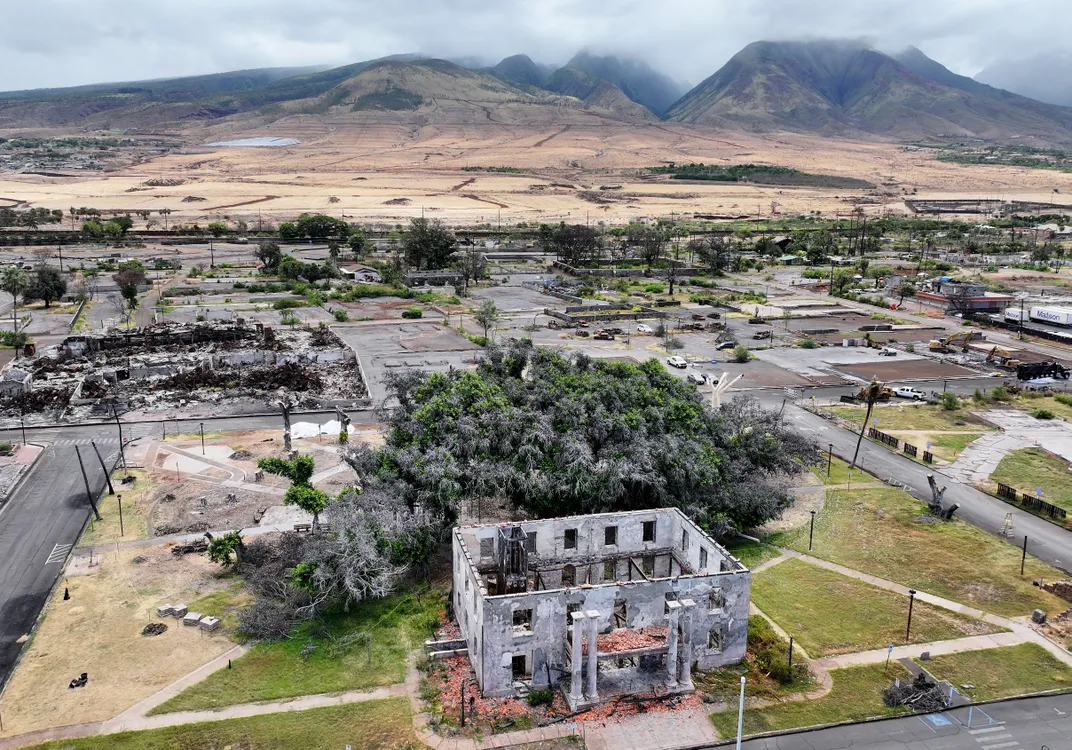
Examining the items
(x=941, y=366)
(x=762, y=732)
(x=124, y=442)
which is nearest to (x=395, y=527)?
(x=762, y=732)

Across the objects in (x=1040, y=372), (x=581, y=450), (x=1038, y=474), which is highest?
(x=581, y=450)

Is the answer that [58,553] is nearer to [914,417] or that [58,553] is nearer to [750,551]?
[750,551]

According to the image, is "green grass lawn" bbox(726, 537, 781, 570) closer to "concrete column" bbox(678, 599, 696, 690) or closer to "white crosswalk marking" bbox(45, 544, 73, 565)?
"concrete column" bbox(678, 599, 696, 690)

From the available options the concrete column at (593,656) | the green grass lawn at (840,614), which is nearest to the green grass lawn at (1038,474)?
the green grass lawn at (840,614)

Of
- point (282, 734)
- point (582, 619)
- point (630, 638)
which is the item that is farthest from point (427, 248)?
point (282, 734)

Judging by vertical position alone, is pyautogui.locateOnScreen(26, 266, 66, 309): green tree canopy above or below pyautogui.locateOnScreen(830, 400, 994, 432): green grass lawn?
above

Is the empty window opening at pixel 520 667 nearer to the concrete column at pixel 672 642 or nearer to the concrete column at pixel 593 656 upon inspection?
the concrete column at pixel 593 656

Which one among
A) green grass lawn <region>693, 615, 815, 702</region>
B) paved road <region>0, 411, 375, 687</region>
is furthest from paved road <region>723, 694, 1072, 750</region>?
paved road <region>0, 411, 375, 687</region>
